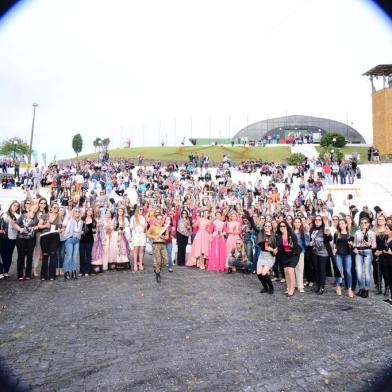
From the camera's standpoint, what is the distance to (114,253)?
33.0 feet

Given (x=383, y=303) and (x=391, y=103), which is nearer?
(x=383, y=303)

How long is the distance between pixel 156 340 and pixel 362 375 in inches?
103

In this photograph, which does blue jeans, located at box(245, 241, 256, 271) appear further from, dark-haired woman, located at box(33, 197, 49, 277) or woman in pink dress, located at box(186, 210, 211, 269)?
dark-haired woman, located at box(33, 197, 49, 277)

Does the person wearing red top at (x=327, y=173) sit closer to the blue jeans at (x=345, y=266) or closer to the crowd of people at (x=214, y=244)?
the crowd of people at (x=214, y=244)

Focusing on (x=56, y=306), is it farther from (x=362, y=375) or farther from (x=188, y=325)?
(x=362, y=375)

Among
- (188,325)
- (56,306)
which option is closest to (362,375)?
(188,325)

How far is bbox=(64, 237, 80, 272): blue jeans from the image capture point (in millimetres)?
9086

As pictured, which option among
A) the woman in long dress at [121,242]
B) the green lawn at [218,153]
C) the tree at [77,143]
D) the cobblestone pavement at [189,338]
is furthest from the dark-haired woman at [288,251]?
the tree at [77,143]

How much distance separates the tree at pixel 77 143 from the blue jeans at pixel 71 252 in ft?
342

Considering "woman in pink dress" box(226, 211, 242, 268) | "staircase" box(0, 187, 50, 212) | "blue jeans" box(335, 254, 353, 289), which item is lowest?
"blue jeans" box(335, 254, 353, 289)

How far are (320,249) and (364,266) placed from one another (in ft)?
3.07

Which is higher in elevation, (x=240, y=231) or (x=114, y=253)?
(x=240, y=231)

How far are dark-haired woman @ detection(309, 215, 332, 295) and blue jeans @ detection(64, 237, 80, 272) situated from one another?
18.8 ft

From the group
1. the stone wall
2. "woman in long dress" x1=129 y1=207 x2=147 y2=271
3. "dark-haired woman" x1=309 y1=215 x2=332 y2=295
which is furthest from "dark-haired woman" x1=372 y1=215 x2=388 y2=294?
the stone wall
